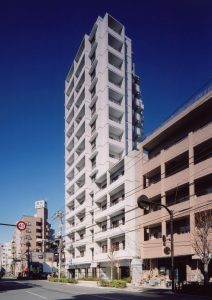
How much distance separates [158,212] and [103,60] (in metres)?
30.9

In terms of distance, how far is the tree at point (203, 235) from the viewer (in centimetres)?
3122

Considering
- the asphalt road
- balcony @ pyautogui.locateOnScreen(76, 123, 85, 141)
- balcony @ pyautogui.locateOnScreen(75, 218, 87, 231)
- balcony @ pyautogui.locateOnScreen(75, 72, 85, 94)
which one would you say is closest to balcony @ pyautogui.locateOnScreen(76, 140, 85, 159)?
balcony @ pyautogui.locateOnScreen(76, 123, 85, 141)

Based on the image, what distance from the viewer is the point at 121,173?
52219mm

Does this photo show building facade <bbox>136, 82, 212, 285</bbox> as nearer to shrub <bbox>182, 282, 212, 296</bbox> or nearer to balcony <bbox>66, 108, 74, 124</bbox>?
shrub <bbox>182, 282, 212, 296</bbox>

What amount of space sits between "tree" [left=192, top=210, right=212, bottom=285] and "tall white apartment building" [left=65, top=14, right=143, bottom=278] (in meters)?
11.4

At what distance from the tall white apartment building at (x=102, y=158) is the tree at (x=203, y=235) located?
11.4m

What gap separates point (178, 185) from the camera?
38.6 meters

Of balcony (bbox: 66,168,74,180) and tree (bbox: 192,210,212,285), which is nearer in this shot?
tree (bbox: 192,210,212,285)

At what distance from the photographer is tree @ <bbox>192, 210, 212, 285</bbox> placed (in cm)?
3122

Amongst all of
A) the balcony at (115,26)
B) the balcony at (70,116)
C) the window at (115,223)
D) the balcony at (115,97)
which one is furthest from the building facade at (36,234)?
the balcony at (115,26)

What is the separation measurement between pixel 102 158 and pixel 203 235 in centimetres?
2749

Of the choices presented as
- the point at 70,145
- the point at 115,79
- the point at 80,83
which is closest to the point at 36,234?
the point at 70,145

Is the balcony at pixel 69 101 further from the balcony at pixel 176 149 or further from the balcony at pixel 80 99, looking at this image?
the balcony at pixel 176 149

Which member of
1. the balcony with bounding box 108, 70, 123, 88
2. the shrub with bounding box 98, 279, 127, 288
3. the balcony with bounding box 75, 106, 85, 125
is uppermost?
the balcony with bounding box 108, 70, 123, 88
